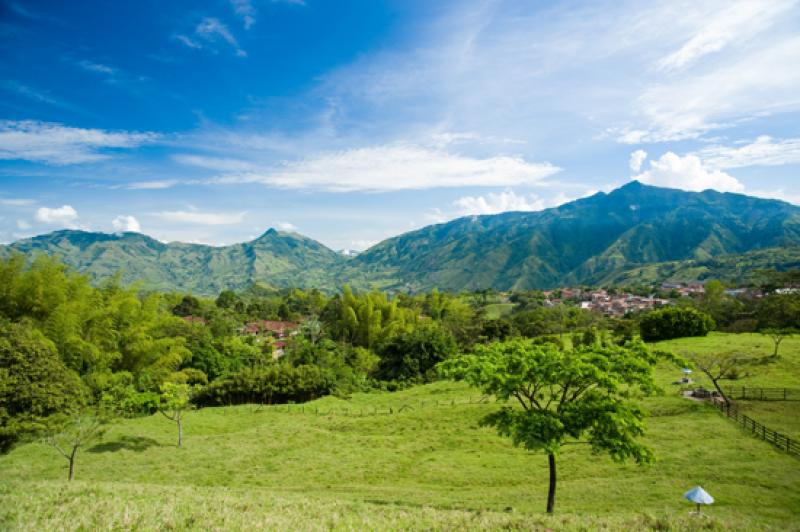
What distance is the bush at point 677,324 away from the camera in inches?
2058

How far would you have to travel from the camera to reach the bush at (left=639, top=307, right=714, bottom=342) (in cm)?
5228

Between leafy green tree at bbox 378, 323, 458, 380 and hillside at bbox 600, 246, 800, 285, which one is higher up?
hillside at bbox 600, 246, 800, 285

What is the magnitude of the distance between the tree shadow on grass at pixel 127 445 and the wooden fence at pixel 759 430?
34584 millimetres

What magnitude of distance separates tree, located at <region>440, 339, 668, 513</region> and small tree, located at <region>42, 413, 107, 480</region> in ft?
57.6

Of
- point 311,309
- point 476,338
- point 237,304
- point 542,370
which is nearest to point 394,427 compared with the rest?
point 542,370

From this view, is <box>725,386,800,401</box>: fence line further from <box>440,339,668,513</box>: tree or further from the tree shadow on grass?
the tree shadow on grass

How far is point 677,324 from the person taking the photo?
52.6 m

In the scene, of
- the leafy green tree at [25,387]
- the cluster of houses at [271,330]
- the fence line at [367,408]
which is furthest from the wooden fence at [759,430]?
the cluster of houses at [271,330]

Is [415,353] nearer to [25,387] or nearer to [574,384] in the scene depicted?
[574,384]

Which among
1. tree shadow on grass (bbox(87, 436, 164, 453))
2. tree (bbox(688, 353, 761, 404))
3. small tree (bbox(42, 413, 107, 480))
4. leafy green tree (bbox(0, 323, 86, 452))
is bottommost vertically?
tree shadow on grass (bbox(87, 436, 164, 453))

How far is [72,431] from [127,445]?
5945 mm

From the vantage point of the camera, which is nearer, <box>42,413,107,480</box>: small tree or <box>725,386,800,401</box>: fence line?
<box>42,413,107,480</box>: small tree

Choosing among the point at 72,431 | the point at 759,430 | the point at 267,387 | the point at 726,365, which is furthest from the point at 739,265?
the point at 72,431

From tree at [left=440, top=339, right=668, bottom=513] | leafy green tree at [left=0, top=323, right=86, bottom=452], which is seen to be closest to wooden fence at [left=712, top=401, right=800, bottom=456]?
tree at [left=440, top=339, right=668, bottom=513]
